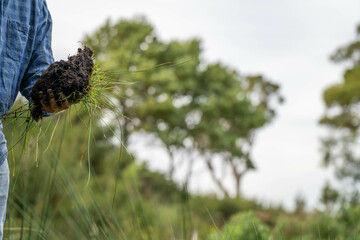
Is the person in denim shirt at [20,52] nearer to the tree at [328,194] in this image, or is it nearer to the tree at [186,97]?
the tree at [186,97]

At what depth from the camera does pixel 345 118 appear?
19516mm

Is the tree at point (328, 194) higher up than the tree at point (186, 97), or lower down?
lower down

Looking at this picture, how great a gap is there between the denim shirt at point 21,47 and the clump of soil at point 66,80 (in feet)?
0.63

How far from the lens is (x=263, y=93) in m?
25.6

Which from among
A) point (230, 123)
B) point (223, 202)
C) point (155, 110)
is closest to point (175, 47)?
point (155, 110)

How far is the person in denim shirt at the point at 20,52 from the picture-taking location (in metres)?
1.71

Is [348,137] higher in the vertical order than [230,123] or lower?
lower

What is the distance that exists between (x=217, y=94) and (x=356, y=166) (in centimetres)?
826

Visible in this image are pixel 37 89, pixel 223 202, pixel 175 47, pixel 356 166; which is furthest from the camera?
pixel 356 166

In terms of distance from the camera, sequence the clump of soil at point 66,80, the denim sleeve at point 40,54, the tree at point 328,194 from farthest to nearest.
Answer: the tree at point 328,194, the denim sleeve at point 40,54, the clump of soil at point 66,80

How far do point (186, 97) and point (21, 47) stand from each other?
1993 cm

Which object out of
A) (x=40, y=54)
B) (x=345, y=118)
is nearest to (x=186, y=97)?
(x=345, y=118)

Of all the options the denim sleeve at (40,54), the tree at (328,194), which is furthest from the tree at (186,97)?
the denim sleeve at (40,54)

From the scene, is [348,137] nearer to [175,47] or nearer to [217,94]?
[217,94]
